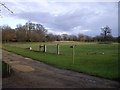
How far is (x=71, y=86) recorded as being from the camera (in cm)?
852

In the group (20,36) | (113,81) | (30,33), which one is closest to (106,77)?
(113,81)

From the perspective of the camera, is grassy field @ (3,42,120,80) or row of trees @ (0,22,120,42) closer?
grassy field @ (3,42,120,80)

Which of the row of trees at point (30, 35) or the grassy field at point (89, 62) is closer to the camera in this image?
the grassy field at point (89, 62)

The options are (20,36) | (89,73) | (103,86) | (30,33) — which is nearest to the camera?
(103,86)

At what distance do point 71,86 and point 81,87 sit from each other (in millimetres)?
454

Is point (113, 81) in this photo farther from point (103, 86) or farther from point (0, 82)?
point (0, 82)

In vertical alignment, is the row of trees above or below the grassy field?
above

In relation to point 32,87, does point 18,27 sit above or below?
above

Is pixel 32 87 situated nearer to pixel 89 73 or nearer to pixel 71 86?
pixel 71 86

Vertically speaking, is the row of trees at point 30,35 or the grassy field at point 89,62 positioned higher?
the row of trees at point 30,35

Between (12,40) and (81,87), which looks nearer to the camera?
(81,87)

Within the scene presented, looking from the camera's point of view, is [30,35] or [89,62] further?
[30,35]

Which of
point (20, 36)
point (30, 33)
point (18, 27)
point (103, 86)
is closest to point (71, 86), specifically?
point (103, 86)

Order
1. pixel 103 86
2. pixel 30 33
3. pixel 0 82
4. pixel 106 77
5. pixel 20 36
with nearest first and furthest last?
pixel 103 86 < pixel 0 82 < pixel 106 77 < pixel 20 36 < pixel 30 33
